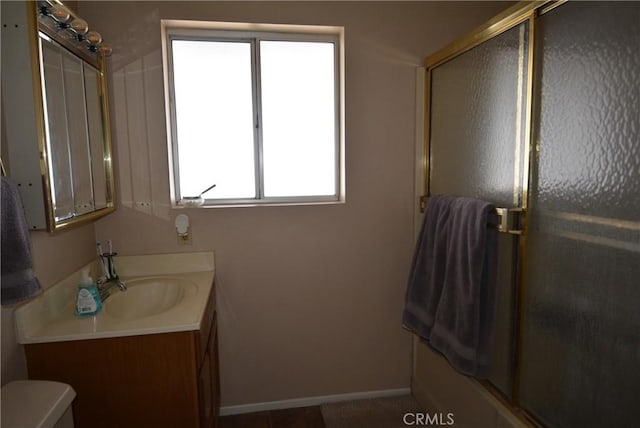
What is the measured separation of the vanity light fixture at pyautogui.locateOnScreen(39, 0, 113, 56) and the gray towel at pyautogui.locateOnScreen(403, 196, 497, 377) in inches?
66.1

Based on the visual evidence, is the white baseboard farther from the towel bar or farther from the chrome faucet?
the towel bar

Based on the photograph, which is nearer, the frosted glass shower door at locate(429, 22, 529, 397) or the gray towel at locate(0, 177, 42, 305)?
the gray towel at locate(0, 177, 42, 305)

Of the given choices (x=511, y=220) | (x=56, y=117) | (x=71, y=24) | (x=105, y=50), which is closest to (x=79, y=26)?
(x=71, y=24)

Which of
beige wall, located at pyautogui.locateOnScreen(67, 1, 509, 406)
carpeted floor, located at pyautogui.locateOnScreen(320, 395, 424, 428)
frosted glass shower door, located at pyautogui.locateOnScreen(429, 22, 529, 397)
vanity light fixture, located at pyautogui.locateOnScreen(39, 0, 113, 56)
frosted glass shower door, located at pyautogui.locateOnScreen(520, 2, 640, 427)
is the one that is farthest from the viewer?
carpeted floor, located at pyautogui.locateOnScreen(320, 395, 424, 428)

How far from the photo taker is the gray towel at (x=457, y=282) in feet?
4.83

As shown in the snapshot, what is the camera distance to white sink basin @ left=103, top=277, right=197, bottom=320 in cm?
165

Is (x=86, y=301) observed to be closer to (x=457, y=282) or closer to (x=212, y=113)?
(x=212, y=113)

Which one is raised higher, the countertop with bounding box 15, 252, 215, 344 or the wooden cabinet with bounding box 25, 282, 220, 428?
the countertop with bounding box 15, 252, 215, 344

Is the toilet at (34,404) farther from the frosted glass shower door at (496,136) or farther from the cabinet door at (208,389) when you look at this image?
the frosted glass shower door at (496,136)

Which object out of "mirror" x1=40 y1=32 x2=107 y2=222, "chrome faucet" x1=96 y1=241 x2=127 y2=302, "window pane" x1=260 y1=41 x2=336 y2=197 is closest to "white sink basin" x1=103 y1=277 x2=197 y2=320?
"chrome faucet" x1=96 y1=241 x2=127 y2=302

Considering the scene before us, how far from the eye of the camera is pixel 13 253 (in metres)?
1.01

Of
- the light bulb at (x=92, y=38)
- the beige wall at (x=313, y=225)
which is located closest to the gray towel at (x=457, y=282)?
the beige wall at (x=313, y=225)

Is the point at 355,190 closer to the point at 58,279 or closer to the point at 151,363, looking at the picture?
the point at 151,363

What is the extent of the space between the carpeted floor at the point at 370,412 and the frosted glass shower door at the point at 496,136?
0.73m
